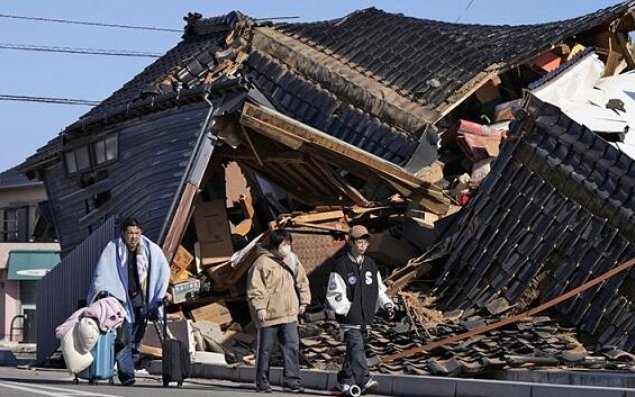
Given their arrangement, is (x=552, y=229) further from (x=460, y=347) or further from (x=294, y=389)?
(x=294, y=389)

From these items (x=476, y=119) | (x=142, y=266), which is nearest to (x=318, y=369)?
(x=142, y=266)

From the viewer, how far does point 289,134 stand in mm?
19547

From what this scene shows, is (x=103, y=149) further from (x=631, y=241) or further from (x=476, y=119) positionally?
(x=631, y=241)

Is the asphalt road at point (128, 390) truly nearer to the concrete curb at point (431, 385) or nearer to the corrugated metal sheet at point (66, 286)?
the concrete curb at point (431, 385)

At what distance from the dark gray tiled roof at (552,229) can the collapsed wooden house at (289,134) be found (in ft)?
5.11

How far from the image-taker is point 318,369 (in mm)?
15203

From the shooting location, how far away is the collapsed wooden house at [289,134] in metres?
19.8

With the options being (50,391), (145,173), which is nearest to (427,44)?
(145,173)

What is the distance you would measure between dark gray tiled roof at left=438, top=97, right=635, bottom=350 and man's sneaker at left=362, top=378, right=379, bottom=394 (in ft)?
10.9

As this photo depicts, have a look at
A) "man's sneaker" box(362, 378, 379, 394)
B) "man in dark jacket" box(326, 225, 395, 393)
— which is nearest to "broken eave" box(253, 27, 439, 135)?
"man's sneaker" box(362, 378, 379, 394)

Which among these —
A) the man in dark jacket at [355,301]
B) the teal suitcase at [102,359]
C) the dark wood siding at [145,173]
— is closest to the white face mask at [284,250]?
the man in dark jacket at [355,301]

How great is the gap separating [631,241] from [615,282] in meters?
0.48

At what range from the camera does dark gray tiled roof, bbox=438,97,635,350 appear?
50.7 ft

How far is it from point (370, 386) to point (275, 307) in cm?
116
